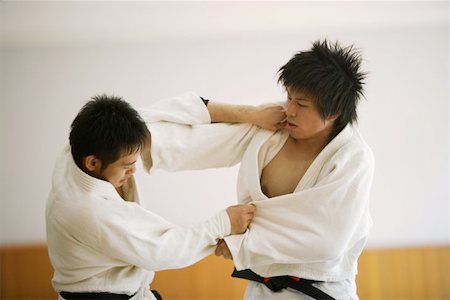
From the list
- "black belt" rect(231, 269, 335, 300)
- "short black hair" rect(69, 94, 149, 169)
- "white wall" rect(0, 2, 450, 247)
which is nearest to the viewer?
"short black hair" rect(69, 94, 149, 169)

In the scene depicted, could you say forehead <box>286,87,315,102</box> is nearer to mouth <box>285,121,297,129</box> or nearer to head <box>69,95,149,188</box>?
mouth <box>285,121,297,129</box>

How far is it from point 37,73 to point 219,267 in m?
1.67

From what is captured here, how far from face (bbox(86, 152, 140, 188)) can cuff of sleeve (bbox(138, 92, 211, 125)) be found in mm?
246

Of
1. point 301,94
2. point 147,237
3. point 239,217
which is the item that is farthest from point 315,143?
point 147,237

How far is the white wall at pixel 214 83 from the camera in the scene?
2.96 meters

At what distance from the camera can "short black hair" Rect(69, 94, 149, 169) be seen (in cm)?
143

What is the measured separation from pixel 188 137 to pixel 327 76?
54 centimetres

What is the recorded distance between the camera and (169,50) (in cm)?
300

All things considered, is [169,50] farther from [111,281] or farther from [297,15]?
[111,281]

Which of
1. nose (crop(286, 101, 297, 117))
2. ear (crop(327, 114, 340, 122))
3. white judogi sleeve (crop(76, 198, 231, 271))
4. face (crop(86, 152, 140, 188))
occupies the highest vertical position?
nose (crop(286, 101, 297, 117))

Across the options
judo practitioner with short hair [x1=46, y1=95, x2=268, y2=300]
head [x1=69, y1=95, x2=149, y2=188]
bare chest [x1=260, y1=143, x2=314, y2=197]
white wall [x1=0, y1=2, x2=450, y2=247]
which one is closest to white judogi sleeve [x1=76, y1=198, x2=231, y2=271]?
judo practitioner with short hair [x1=46, y1=95, x2=268, y2=300]

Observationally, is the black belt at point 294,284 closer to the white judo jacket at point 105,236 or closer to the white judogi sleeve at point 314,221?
the white judogi sleeve at point 314,221

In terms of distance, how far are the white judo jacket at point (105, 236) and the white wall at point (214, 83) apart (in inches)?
54.7

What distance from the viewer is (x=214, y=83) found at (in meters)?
2.99
